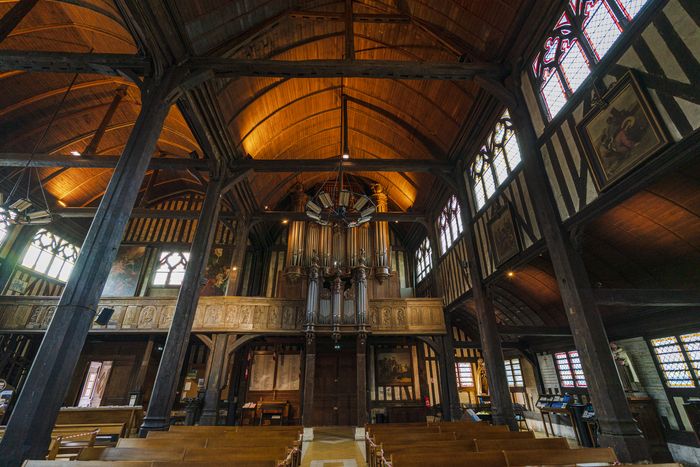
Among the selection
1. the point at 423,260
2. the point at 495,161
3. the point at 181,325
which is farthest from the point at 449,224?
the point at 181,325

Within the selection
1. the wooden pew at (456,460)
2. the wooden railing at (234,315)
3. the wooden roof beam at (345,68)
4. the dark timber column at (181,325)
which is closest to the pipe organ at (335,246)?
the wooden railing at (234,315)

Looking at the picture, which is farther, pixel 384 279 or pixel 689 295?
pixel 384 279

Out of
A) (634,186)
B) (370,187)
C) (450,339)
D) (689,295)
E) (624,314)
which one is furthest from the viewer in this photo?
(370,187)

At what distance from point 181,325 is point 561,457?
7802 mm

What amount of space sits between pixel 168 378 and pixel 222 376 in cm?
336

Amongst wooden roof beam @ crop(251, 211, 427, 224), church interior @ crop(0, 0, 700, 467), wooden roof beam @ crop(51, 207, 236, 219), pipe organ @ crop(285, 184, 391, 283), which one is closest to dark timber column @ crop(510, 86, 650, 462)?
church interior @ crop(0, 0, 700, 467)

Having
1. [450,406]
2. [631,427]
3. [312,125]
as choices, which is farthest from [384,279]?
[631,427]

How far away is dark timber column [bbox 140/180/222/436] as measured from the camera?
22.4ft

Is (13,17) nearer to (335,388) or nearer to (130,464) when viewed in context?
(130,464)

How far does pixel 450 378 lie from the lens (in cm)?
1052

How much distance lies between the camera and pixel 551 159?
5598 millimetres

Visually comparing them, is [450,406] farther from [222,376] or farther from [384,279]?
[222,376]

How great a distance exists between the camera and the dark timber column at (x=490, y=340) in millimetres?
7203

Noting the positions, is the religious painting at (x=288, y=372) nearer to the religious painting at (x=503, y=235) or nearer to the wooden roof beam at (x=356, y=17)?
the religious painting at (x=503, y=235)
